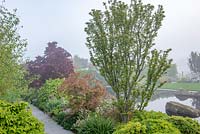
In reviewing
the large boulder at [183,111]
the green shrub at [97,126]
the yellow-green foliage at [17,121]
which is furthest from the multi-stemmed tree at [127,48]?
the large boulder at [183,111]

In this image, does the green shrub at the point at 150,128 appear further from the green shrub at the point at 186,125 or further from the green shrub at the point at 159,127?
the green shrub at the point at 186,125

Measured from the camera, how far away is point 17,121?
4.98 meters

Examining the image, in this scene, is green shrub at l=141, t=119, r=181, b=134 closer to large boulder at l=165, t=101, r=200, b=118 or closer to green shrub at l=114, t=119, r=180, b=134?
green shrub at l=114, t=119, r=180, b=134

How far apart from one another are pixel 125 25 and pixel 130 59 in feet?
2.88

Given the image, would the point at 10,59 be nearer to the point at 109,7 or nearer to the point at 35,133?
the point at 109,7

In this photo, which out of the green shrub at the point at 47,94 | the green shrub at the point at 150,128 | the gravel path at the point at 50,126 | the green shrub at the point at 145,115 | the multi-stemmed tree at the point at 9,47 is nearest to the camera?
the green shrub at the point at 150,128

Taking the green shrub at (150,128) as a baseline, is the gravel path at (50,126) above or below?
below

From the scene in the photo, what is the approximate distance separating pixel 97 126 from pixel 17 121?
308cm

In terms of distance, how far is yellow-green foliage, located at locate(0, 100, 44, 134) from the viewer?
486 centimetres

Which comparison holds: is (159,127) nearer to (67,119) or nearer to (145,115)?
(145,115)

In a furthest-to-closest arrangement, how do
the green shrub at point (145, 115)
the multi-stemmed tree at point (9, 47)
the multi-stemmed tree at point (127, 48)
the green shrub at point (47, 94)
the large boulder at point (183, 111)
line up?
the green shrub at point (47, 94)
the large boulder at point (183, 111)
the multi-stemmed tree at point (9, 47)
the multi-stemmed tree at point (127, 48)
the green shrub at point (145, 115)

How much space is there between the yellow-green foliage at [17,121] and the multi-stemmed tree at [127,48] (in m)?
3.24

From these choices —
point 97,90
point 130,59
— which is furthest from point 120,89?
point 97,90

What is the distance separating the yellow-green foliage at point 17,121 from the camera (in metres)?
4.86
